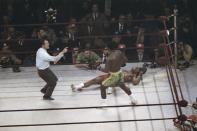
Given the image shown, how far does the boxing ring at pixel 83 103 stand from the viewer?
3.73 metres

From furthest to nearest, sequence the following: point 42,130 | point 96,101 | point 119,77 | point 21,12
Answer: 1. point 21,12
2. point 96,101
3. point 119,77
4. point 42,130

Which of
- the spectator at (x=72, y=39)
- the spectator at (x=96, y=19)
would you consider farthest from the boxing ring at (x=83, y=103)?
the spectator at (x=96, y=19)

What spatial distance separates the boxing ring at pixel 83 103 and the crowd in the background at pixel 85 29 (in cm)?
59

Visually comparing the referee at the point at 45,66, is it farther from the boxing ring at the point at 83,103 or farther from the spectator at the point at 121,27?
the spectator at the point at 121,27

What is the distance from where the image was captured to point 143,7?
6.45 meters

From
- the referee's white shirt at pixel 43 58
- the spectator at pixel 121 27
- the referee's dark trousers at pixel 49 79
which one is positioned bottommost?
the referee's dark trousers at pixel 49 79

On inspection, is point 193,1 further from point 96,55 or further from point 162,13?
point 96,55

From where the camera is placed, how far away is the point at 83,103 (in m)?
4.28

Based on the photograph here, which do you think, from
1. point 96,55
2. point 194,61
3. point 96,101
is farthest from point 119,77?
point 194,61

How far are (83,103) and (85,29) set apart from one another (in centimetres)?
213

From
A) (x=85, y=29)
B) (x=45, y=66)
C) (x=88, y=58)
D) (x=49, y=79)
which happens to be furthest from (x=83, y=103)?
(x=85, y=29)

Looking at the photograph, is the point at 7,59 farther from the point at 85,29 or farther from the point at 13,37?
the point at 85,29

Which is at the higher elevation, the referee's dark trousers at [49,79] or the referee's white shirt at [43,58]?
the referee's white shirt at [43,58]

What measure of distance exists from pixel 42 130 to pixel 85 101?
0.85 metres
